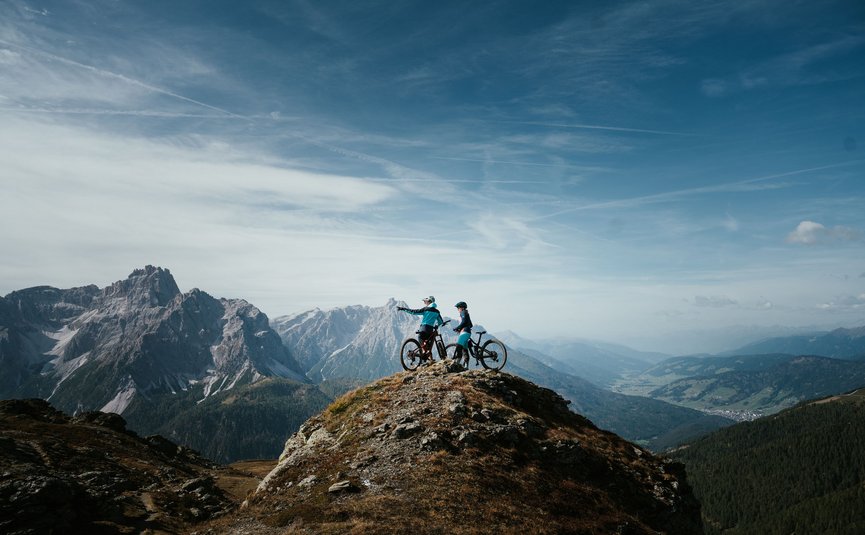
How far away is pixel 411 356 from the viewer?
3362cm

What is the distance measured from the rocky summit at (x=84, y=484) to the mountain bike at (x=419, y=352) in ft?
51.5

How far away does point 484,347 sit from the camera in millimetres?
34344

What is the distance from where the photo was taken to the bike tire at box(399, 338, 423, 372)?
33.7m

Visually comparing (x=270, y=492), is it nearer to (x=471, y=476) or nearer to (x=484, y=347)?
(x=471, y=476)

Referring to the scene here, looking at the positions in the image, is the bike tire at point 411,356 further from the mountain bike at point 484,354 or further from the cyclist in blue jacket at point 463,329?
the cyclist in blue jacket at point 463,329

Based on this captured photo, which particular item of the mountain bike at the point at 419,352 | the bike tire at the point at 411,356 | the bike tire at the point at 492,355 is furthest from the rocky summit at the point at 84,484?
the bike tire at the point at 492,355

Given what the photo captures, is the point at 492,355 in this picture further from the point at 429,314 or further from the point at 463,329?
the point at 429,314

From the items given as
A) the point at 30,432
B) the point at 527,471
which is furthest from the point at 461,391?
the point at 30,432

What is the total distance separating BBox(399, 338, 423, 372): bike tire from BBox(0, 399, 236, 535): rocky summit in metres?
15.4

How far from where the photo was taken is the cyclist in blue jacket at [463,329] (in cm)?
3110

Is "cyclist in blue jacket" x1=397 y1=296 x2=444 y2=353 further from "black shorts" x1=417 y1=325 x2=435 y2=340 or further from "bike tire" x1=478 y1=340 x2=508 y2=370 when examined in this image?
"bike tire" x1=478 y1=340 x2=508 y2=370

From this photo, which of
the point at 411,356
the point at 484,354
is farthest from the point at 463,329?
the point at 411,356

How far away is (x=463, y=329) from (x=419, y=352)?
4.67 meters

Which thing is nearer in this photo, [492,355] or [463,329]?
[463,329]
